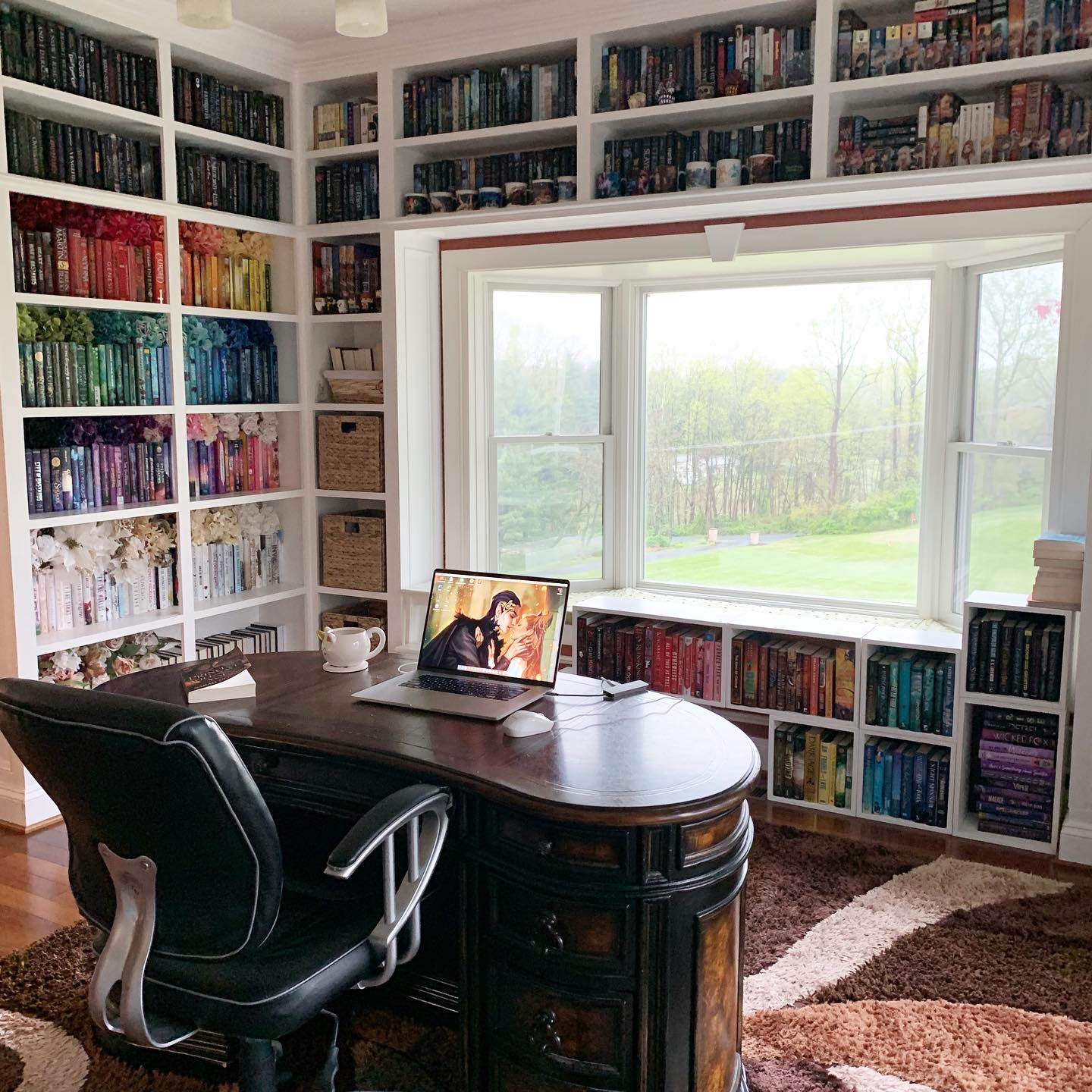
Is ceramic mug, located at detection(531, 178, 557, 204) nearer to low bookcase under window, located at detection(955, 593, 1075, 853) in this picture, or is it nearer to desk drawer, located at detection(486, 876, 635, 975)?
low bookcase under window, located at detection(955, 593, 1075, 853)

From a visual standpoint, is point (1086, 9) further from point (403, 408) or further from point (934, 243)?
point (403, 408)

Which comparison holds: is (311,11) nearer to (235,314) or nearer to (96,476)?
(235,314)

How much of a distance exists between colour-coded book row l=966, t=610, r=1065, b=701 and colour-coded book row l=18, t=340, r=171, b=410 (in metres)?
3.05

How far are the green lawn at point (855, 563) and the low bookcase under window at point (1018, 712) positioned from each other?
36cm

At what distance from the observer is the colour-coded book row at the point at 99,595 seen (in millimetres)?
3781

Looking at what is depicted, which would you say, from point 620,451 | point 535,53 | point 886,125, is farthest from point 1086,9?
point 620,451

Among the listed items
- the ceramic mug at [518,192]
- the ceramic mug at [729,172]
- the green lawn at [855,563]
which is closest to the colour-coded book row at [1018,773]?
the green lawn at [855,563]

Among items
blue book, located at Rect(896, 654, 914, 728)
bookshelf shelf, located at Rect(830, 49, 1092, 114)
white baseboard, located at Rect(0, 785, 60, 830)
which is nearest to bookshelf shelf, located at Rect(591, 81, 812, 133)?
bookshelf shelf, located at Rect(830, 49, 1092, 114)

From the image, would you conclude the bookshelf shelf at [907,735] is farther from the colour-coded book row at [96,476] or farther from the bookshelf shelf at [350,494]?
the colour-coded book row at [96,476]

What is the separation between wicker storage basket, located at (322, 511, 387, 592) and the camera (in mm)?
4613

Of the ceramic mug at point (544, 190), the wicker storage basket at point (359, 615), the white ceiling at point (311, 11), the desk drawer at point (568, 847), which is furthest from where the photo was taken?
the wicker storage basket at point (359, 615)

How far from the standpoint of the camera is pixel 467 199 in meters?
4.31

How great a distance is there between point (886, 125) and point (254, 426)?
2.73m

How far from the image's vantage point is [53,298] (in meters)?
3.62
